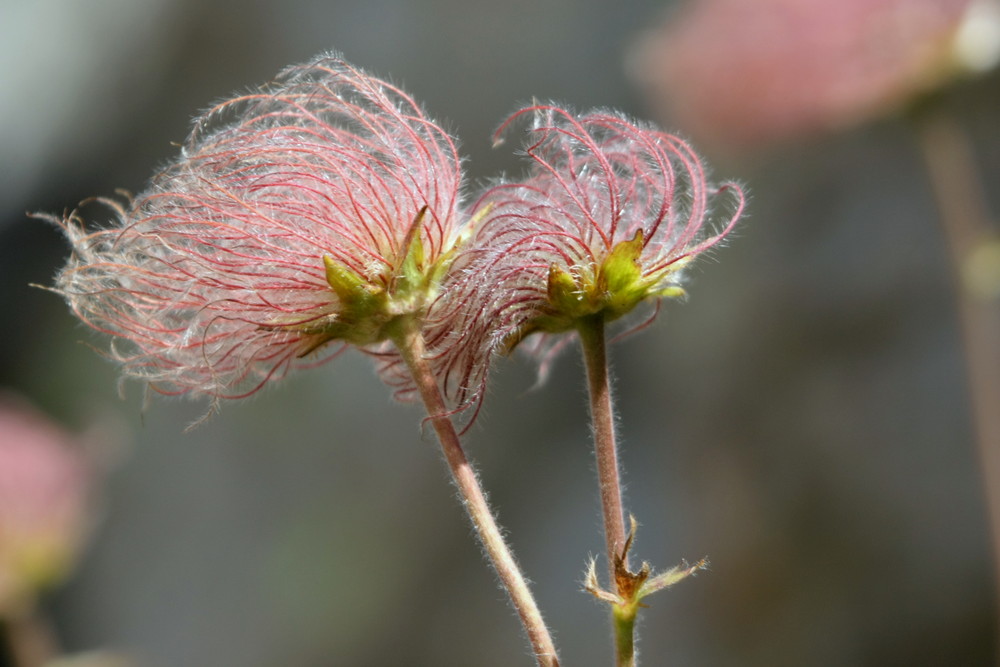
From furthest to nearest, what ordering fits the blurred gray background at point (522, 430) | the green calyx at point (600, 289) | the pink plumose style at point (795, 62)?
the blurred gray background at point (522, 430) → the pink plumose style at point (795, 62) → the green calyx at point (600, 289)

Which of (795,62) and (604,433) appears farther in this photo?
(795,62)

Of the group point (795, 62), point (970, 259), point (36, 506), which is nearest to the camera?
point (970, 259)

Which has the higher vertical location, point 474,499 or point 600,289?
point 600,289

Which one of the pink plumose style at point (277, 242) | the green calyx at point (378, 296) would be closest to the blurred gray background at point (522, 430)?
the pink plumose style at point (277, 242)

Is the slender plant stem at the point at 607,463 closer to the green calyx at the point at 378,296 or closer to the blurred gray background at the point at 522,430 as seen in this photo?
the green calyx at the point at 378,296

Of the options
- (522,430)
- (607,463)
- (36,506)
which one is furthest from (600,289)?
(522,430)

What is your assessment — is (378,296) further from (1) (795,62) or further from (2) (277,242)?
(1) (795,62)

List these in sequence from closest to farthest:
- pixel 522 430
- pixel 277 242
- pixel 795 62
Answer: pixel 277 242
pixel 795 62
pixel 522 430
